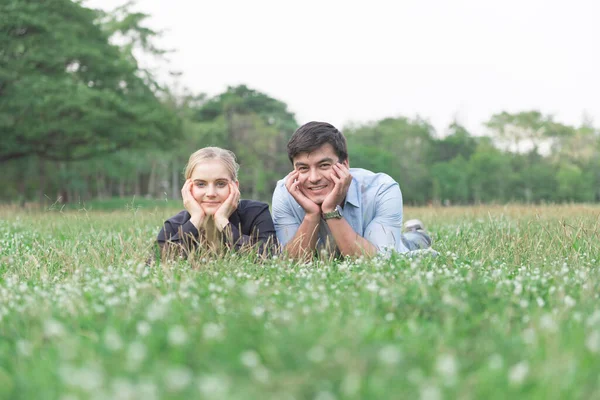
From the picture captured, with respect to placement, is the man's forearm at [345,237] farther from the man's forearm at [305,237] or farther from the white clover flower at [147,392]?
the white clover flower at [147,392]

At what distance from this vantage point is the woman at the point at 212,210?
20.0 feet

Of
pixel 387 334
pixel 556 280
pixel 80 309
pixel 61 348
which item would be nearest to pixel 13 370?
pixel 61 348

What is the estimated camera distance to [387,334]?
9.63 ft

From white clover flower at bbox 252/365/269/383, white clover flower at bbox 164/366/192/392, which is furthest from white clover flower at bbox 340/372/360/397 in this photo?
white clover flower at bbox 164/366/192/392

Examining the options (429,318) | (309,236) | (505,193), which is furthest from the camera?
(505,193)

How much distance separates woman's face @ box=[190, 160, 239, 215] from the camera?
20.2ft

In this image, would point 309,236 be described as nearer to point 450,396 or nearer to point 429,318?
point 429,318

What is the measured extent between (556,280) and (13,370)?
3.36 meters

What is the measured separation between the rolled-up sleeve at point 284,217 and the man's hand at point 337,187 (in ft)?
2.13

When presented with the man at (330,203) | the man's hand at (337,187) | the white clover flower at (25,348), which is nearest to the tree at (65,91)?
the man at (330,203)

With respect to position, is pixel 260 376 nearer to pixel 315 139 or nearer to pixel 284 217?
pixel 315 139

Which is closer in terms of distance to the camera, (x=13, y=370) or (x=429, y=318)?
(x=13, y=370)

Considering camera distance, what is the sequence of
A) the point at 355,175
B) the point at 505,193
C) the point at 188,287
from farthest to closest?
the point at 505,193
the point at 355,175
the point at 188,287

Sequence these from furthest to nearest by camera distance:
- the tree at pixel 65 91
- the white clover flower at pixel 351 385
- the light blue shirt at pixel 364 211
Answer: the tree at pixel 65 91
the light blue shirt at pixel 364 211
the white clover flower at pixel 351 385
